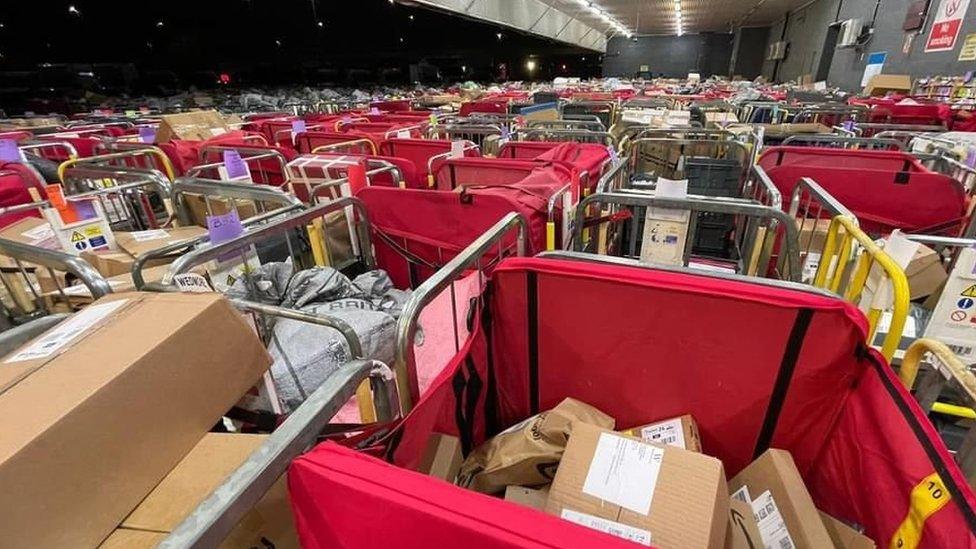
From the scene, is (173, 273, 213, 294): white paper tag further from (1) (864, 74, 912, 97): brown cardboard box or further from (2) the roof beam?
(1) (864, 74, 912, 97): brown cardboard box

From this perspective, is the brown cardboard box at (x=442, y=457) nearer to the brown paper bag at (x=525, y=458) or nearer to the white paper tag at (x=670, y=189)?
the brown paper bag at (x=525, y=458)

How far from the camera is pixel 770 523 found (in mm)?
1240

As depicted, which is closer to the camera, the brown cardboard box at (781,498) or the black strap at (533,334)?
the brown cardboard box at (781,498)

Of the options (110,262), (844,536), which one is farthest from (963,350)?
(110,262)

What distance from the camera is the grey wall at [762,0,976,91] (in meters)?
8.99

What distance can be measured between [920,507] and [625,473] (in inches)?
23.9

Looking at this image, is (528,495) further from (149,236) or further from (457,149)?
(149,236)

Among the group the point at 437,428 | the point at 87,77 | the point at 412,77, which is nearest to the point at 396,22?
the point at 412,77

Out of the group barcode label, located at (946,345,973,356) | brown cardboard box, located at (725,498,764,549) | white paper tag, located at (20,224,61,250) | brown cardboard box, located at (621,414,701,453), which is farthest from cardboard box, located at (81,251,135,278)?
barcode label, located at (946,345,973,356)

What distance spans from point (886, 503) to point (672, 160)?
447 cm

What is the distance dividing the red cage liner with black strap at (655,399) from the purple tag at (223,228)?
116 centimetres

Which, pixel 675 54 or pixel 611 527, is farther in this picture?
pixel 675 54

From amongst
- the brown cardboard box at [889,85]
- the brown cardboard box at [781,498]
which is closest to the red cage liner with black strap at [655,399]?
the brown cardboard box at [781,498]

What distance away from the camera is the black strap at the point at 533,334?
150cm
